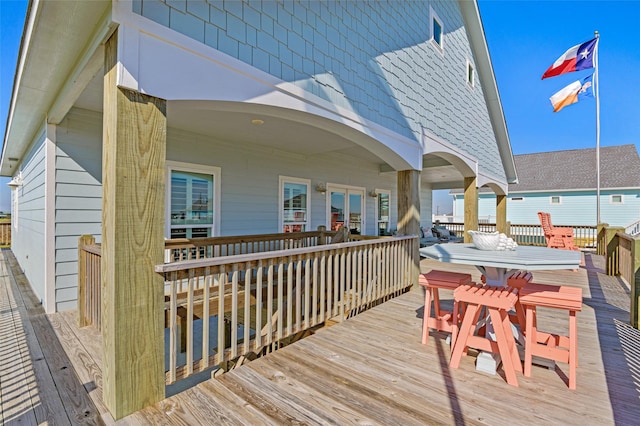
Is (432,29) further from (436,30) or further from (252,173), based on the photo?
(252,173)

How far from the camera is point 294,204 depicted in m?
7.47

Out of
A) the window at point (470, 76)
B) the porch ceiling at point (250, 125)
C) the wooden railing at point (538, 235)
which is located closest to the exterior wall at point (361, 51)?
the window at point (470, 76)

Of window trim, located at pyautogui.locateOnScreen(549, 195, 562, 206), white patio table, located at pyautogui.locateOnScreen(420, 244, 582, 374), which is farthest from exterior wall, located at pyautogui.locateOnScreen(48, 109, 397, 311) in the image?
window trim, located at pyautogui.locateOnScreen(549, 195, 562, 206)

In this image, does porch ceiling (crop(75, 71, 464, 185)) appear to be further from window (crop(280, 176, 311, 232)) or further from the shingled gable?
the shingled gable

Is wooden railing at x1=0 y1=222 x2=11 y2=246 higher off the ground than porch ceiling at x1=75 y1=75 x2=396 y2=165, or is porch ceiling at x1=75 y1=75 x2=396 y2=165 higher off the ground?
porch ceiling at x1=75 y1=75 x2=396 y2=165

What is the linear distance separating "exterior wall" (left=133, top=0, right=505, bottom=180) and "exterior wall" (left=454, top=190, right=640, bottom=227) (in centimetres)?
1381

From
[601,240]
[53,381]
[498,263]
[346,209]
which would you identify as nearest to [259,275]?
[53,381]

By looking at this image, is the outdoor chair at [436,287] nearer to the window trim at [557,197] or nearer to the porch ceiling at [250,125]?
the porch ceiling at [250,125]

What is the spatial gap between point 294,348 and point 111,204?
84.5 inches

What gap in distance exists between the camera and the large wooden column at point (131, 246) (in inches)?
83.7

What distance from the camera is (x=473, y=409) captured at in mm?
2225

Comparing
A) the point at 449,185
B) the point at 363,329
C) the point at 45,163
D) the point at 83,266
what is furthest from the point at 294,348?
the point at 449,185

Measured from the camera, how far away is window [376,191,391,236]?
10078 millimetres

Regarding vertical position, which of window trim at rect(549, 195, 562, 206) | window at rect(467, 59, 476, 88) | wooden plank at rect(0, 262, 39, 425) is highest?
window at rect(467, 59, 476, 88)
